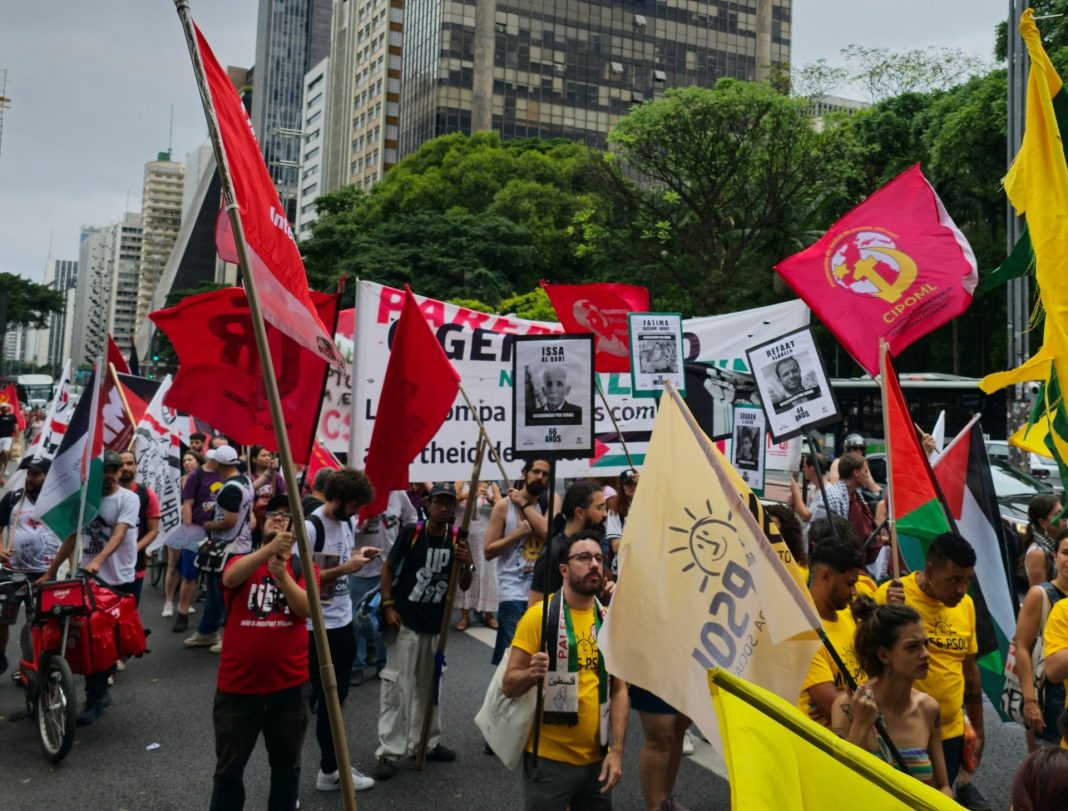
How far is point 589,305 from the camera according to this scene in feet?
31.1

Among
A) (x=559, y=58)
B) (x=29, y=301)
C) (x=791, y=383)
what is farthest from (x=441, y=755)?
(x=559, y=58)

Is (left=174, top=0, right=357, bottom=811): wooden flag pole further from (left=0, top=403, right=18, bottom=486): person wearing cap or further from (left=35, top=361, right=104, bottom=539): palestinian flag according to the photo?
(left=0, top=403, right=18, bottom=486): person wearing cap

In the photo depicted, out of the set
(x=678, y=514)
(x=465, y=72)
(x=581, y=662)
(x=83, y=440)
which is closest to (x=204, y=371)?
(x=83, y=440)

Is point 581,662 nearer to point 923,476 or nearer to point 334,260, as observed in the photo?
point 923,476

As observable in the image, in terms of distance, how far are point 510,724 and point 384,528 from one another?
3365 mm

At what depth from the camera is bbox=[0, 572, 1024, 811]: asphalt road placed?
5414 millimetres

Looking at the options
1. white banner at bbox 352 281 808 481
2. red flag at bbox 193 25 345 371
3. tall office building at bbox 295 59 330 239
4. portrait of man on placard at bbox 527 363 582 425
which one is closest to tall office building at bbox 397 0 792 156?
tall office building at bbox 295 59 330 239

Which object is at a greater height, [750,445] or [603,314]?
[603,314]

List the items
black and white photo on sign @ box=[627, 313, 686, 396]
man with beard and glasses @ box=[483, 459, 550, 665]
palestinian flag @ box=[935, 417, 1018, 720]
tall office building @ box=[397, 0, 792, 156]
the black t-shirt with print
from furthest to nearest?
tall office building @ box=[397, 0, 792, 156]
black and white photo on sign @ box=[627, 313, 686, 396]
man with beard and glasses @ box=[483, 459, 550, 665]
the black t-shirt with print
palestinian flag @ box=[935, 417, 1018, 720]

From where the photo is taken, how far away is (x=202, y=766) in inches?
233

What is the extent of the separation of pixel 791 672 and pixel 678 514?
0.68 m

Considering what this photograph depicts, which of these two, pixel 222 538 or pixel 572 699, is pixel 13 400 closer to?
pixel 222 538

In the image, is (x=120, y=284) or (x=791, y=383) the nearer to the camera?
(x=791, y=383)

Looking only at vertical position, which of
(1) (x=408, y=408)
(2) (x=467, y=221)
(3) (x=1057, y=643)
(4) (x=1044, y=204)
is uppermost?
(2) (x=467, y=221)
